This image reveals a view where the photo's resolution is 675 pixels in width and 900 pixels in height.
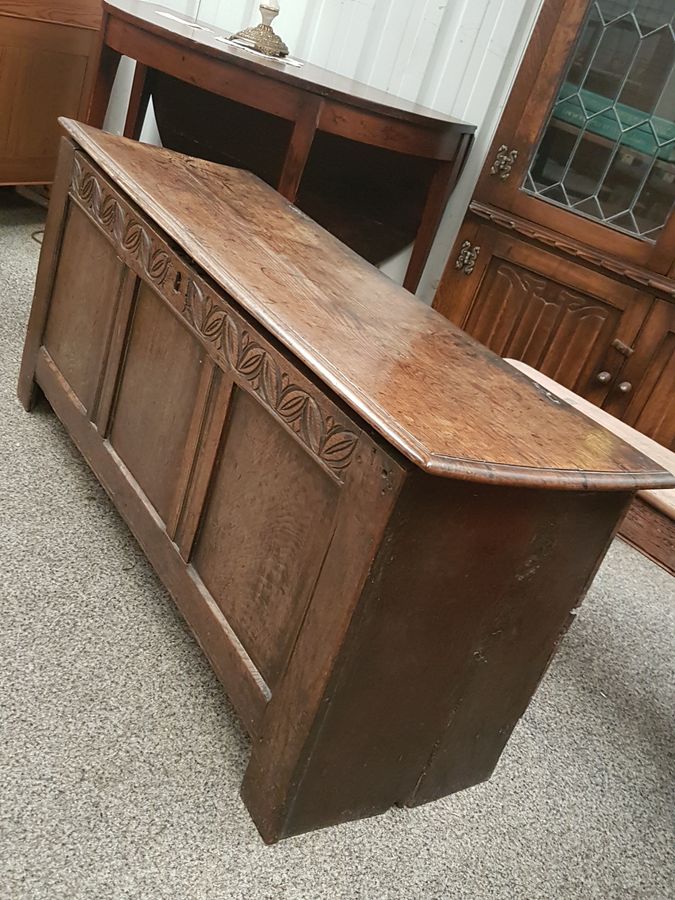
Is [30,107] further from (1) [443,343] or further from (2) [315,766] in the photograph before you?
(2) [315,766]

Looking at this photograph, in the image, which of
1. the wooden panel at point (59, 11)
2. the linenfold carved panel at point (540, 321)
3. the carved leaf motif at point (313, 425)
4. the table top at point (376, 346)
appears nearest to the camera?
the table top at point (376, 346)

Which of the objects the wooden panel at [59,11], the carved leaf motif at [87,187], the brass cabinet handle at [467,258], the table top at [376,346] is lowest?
the brass cabinet handle at [467,258]

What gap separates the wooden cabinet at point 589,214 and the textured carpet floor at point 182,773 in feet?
2.99

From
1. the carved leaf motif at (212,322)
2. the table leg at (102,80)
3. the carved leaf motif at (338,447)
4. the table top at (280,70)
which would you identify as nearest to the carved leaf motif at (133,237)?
the carved leaf motif at (212,322)

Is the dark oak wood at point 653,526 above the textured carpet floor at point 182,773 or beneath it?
above

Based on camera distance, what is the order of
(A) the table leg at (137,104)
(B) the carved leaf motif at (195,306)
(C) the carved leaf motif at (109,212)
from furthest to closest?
1. (A) the table leg at (137,104)
2. (C) the carved leaf motif at (109,212)
3. (B) the carved leaf motif at (195,306)

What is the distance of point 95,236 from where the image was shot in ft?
5.83

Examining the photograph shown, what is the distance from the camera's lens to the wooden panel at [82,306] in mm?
1738

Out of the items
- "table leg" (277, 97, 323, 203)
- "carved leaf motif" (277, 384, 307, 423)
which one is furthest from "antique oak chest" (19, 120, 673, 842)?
"table leg" (277, 97, 323, 203)

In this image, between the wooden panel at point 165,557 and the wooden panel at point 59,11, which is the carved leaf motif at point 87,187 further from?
the wooden panel at point 59,11

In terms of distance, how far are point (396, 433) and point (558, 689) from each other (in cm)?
107

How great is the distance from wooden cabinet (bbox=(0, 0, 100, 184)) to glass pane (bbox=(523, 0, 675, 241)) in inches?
60.8

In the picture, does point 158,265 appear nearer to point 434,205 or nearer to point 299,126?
point 299,126

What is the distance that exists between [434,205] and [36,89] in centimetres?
148
